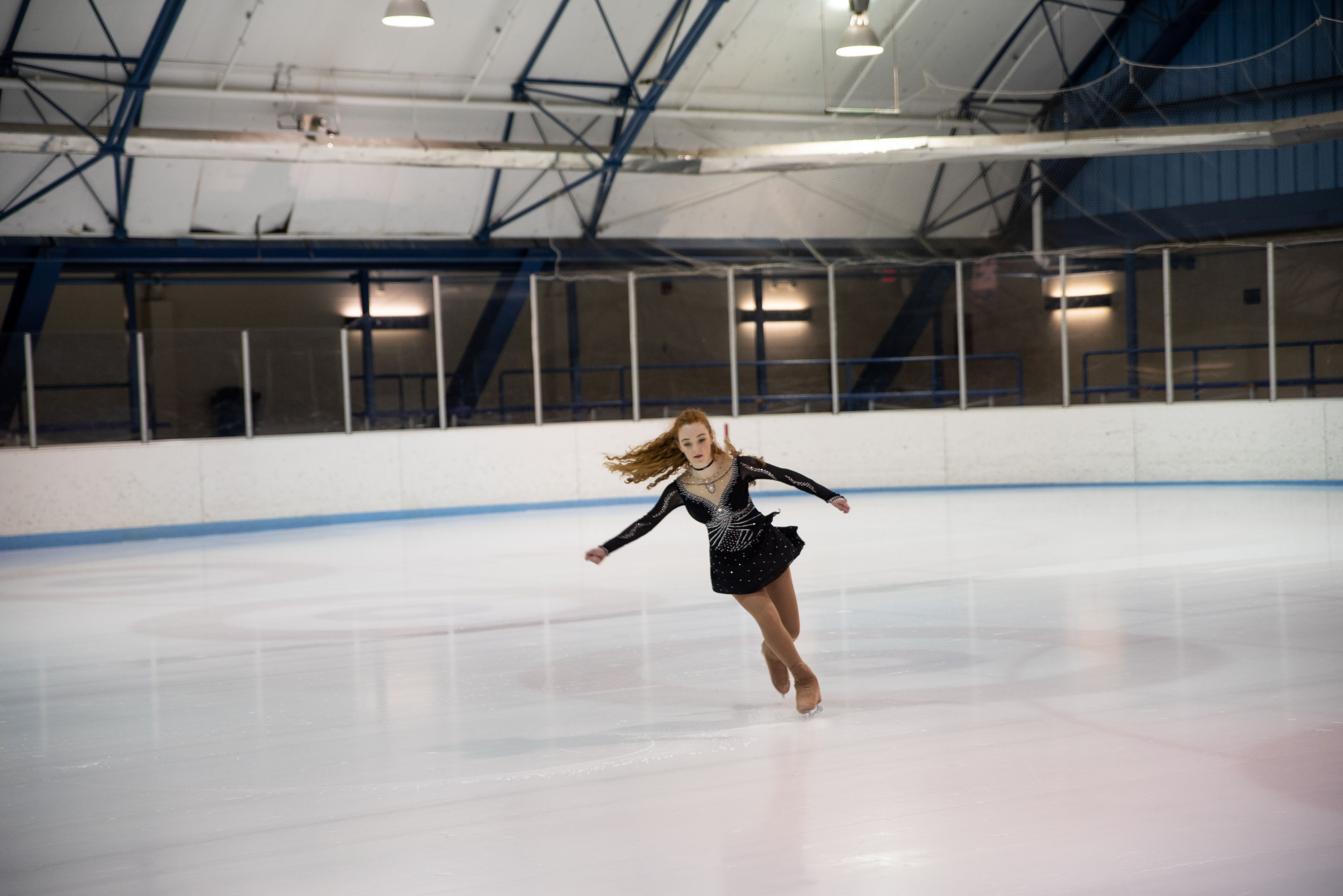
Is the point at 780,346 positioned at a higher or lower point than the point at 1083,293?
lower

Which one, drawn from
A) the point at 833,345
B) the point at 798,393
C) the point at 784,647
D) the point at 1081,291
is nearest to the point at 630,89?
the point at 833,345

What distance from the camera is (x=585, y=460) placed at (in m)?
15.7

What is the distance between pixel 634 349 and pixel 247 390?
4.52 metres

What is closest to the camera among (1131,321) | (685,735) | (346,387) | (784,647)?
(685,735)

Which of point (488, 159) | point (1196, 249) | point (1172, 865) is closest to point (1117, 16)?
point (1196, 249)

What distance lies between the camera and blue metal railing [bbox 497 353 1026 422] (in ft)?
51.7

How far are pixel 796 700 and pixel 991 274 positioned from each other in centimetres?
1228

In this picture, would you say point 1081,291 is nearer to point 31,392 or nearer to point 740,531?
point 31,392

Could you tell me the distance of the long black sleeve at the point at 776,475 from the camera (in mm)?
5012

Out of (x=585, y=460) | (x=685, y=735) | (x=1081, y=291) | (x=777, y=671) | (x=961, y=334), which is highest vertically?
(x=1081, y=291)

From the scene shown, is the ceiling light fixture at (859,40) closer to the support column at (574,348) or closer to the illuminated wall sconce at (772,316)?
the illuminated wall sconce at (772,316)

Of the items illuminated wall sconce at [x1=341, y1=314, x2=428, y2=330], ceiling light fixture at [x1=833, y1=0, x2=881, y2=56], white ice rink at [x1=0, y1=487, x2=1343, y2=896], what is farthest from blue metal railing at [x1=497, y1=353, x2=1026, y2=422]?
white ice rink at [x1=0, y1=487, x2=1343, y2=896]

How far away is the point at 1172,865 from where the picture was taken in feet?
10.4

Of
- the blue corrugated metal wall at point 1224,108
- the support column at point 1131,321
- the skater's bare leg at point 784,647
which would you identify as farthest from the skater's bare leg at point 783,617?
the blue corrugated metal wall at point 1224,108
